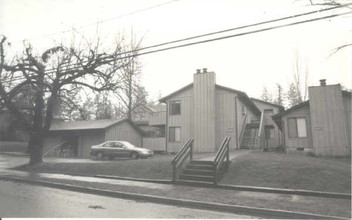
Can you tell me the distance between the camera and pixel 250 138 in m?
26.1

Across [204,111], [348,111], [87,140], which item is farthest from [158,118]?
[348,111]

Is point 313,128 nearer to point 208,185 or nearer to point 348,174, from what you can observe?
point 348,174

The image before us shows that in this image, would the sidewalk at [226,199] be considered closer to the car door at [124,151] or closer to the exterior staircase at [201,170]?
the exterior staircase at [201,170]

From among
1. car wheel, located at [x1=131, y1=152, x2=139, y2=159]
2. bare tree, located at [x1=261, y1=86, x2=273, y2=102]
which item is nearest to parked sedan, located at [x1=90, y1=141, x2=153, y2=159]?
car wheel, located at [x1=131, y1=152, x2=139, y2=159]

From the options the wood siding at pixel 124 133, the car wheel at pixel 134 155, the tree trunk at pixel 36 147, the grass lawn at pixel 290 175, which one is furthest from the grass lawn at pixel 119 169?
the wood siding at pixel 124 133

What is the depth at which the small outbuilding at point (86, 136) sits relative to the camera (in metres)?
29.8

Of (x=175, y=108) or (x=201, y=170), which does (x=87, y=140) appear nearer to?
(x=175, y=108)

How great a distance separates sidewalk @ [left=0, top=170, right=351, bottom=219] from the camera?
8.03 m

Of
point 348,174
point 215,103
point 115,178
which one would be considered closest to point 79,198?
point 115,178

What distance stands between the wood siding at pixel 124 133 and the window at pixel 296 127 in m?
16.7

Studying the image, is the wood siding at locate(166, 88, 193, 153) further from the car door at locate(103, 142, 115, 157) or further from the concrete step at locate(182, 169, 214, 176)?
the concrete step at locate(182, 169, 214, 176)

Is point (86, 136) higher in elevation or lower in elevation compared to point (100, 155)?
higher

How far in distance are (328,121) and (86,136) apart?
72.3ft

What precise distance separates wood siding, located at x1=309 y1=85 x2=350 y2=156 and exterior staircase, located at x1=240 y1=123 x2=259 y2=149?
5.28 metres
